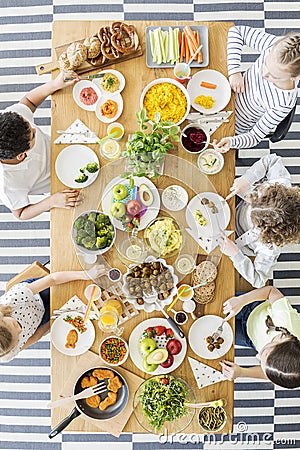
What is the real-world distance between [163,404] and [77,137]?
4.22 feet

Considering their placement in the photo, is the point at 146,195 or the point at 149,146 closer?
the point at 149,146

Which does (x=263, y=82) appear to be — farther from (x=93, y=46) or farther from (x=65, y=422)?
(x=65, y=422)

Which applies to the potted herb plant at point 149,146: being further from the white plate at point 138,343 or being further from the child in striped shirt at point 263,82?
the white plate at point 138,343

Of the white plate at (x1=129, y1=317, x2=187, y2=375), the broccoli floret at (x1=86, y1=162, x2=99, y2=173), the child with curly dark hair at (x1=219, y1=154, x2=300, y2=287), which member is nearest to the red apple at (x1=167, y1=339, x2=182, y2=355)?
the white plate at (x1=129, y1=317, x2=187, y2=375)

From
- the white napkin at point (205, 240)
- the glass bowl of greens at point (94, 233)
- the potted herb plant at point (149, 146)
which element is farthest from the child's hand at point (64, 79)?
the white napkin at point (205, 240)

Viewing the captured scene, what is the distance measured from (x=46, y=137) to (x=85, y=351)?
1111 millimetres

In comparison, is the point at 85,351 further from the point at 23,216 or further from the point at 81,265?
the point at 23,216

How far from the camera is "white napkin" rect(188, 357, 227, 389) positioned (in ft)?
7.28

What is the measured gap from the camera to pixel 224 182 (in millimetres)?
2242

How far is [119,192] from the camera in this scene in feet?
7.00

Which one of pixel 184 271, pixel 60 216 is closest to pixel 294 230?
pixel 184 271

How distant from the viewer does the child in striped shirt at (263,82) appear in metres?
2.09

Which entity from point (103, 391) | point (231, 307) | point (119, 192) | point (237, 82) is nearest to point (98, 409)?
point (103, 391)

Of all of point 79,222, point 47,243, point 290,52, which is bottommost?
point 47,243
